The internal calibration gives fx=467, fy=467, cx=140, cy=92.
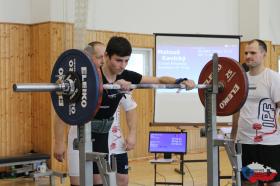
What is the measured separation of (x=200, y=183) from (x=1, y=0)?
404 cm

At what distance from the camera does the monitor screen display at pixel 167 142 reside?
226 inches

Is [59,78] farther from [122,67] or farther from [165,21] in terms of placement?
[165,21]

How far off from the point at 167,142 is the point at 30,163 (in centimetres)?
230

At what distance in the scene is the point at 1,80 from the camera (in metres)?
7.12

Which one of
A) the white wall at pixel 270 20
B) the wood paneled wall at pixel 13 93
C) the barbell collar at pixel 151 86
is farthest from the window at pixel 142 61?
the barbell collar at pixel 151 86

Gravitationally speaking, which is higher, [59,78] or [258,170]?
[59,78]

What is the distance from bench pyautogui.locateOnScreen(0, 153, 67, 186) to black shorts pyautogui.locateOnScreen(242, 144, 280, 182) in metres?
3.21

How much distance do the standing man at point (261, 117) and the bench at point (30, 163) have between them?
3.25 meters

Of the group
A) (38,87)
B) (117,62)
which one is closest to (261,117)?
(117,62)

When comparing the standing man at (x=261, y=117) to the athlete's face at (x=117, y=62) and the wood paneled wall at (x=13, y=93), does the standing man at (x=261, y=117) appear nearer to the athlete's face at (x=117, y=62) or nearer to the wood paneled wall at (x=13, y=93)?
the athlete's face at (x=117, y=62)

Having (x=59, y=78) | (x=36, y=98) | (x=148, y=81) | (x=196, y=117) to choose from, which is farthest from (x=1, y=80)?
(x=59, y=78)

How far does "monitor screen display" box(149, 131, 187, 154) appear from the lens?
5730 mm

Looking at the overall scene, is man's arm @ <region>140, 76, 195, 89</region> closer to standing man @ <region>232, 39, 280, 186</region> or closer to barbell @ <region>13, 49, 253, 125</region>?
barbell @ <region>13, 49, 253, 125</region>

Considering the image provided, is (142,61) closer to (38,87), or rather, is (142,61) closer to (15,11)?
(15,11)
